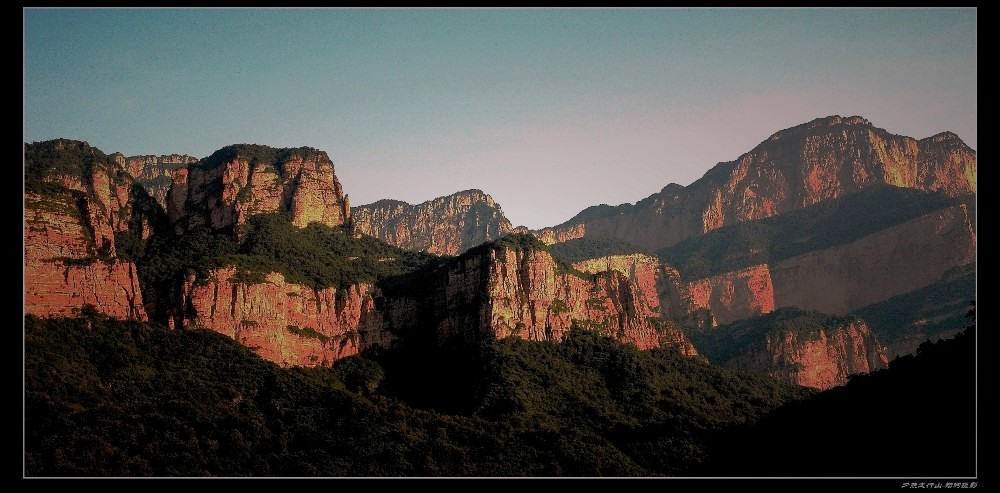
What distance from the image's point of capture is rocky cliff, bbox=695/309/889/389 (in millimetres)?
131000

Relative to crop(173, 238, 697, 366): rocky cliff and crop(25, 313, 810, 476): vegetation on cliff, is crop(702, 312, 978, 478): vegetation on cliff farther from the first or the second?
crop(173, 238, 697, 366): rocky cliff

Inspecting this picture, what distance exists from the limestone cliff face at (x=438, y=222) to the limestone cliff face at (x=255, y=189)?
2563 inches

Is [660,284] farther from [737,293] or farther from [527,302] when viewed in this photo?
[527,302]

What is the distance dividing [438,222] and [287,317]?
103273 millimetres

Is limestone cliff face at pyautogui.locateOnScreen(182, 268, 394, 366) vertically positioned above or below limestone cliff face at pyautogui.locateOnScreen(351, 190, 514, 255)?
below

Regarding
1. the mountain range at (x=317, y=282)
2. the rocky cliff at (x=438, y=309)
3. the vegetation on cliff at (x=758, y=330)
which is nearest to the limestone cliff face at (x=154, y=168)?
the mountain range at (x=317, y=282)

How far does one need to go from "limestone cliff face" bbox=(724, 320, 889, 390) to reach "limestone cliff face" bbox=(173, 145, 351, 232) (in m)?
51.7

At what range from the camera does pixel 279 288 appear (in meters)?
89.2

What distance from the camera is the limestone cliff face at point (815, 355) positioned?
131 m

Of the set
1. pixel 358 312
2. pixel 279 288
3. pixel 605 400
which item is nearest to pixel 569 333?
pixel 605 400

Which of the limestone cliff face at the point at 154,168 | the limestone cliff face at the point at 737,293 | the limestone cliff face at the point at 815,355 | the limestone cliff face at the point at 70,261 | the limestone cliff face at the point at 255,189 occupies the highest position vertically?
the limestone cliff face at the point at 154,168

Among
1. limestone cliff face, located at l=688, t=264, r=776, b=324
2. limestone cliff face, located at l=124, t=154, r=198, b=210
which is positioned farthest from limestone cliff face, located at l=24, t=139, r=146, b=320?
limestone cliff face, located at l=688, t=264, r=776, b=324

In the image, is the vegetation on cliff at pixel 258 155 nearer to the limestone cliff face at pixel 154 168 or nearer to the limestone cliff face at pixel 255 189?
the limestone cliff face at pixel 255 189
